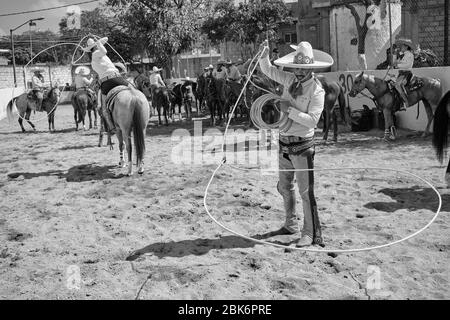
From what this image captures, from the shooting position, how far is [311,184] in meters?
4.71

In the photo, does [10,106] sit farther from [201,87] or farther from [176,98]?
[201,87]

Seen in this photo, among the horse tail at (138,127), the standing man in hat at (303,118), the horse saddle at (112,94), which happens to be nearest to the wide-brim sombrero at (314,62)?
the standing man in hat at (303,118)

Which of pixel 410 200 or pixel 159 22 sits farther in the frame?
pixel 159 22

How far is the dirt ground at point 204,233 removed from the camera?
13.2ft

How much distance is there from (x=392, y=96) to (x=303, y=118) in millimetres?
7890

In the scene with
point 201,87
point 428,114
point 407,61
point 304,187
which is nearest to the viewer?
point 304,187

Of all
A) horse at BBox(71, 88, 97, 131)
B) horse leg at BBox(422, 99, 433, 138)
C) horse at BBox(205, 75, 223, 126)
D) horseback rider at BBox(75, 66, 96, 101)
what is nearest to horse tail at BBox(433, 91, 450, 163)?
horse leg at BBox(422, 99, 433, 138)

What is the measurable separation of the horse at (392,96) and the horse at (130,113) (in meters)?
Result: 6.04

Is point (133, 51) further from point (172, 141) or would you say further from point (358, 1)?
point (172, 141)

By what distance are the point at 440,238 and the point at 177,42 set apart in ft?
77.6

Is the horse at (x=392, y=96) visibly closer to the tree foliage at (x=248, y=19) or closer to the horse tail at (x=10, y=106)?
the horse tail at (x=10, y=106)

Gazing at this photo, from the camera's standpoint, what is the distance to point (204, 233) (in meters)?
5.48

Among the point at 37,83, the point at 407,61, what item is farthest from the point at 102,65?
the point at 37,83
